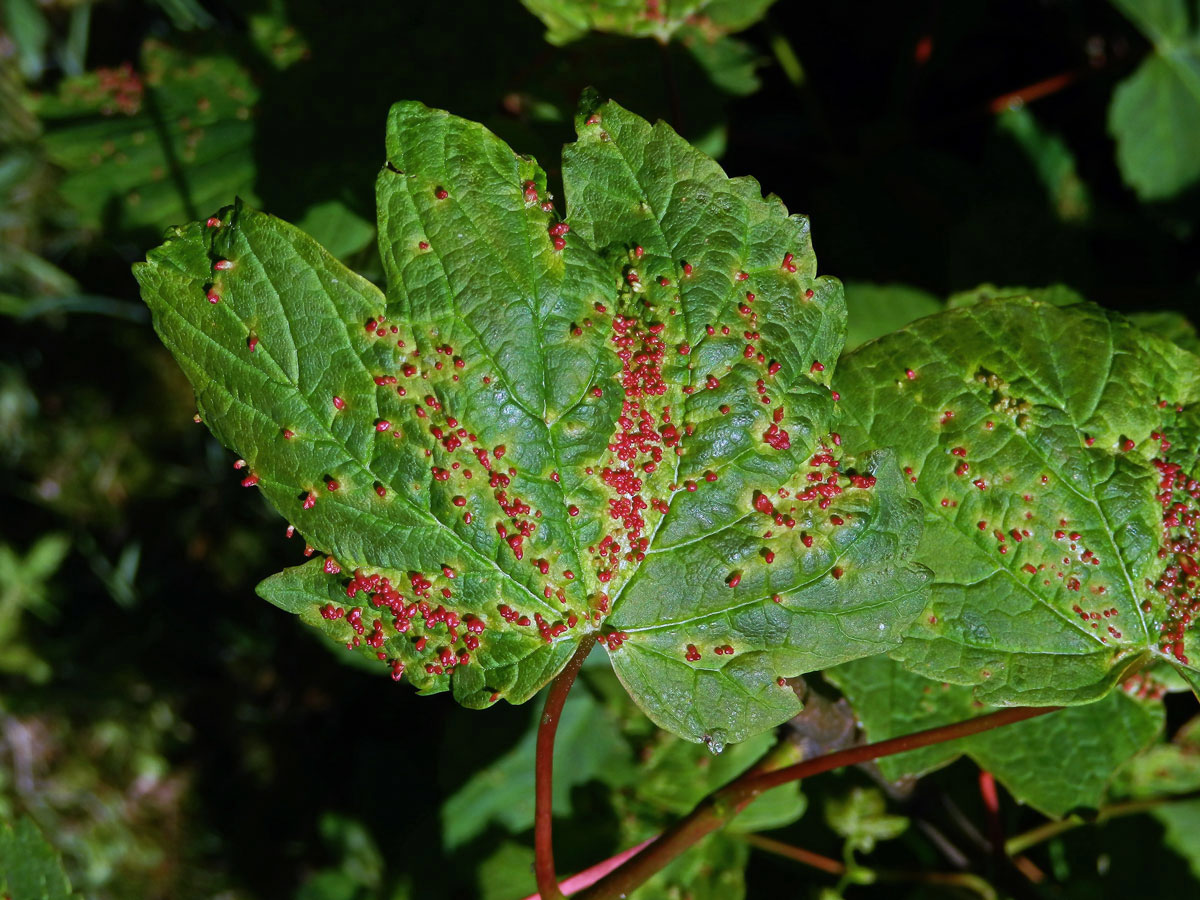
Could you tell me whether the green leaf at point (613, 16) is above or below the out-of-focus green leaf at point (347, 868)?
above

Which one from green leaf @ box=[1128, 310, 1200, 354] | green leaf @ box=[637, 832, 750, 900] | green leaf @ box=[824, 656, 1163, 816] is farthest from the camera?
green leaf @ box=[637, 832, 750, 900]

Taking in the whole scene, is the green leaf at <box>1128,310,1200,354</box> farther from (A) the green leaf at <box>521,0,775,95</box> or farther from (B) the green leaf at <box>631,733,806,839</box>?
(B) the green leaf at <box>631,733,806,839</box>

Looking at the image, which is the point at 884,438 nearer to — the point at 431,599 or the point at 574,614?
the point at 574,614

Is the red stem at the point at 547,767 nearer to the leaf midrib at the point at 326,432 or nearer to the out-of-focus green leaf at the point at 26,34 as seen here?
the leaf midrib at the point at 326,432

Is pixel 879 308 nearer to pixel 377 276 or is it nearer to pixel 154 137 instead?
pixel 377 276

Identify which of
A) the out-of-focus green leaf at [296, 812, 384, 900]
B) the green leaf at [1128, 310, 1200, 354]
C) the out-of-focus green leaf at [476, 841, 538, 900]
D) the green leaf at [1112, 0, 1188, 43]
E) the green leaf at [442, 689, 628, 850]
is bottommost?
the out-of-focus green leaf at [296, 812, 384, 900]

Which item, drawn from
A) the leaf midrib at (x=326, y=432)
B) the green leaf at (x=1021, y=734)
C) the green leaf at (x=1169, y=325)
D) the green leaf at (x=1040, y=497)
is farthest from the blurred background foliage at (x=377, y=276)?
the leaf midrib at (x=326, y=432)

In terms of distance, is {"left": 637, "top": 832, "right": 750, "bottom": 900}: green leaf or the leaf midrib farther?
{"left": 637, "top": 832, "right": 750, "bottom": 900}: green leaf

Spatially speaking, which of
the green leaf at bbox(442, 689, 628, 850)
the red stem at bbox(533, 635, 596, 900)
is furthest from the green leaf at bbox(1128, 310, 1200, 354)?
the green leaf at bbox(442, 689, 628, 850)
